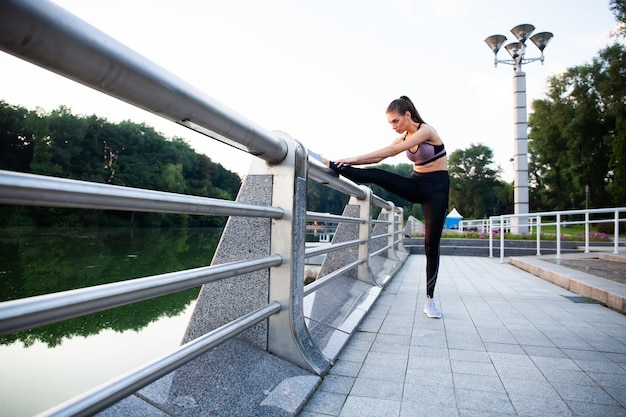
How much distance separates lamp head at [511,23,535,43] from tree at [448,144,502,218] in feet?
189

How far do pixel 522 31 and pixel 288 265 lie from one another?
64.9ft

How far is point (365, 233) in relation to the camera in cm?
464

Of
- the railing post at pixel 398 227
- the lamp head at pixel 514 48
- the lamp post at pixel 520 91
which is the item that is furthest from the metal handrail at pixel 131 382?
the lamp head at pixel 514 48

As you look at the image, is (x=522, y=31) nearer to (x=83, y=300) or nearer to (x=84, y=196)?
(x=84, y=196)

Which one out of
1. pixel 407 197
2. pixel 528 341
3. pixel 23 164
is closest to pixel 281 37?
pixel 407 197

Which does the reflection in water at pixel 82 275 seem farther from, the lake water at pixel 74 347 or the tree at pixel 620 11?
the tree at pixel 620 11

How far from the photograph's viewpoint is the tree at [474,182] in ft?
243

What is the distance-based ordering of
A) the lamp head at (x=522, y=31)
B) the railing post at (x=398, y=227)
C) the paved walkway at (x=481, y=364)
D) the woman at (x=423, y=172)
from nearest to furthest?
1. the paved walkway at (x=481, y=364)
2. the woman at (x=423, y=172)
3. the railing post at (x=398, y=227)
4. the lamp head at (x=522, y=31)

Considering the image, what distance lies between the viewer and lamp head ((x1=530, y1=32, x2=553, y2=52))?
17.3 metres

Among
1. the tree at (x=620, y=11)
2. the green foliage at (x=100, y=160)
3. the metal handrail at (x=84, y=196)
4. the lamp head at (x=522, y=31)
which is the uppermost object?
the tree at (x=620, y=11)

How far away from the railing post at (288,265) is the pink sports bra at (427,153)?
70.9 inches

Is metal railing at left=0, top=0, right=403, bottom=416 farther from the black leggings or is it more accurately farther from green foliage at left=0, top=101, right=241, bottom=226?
green foliage at left=0, top=101, right=241, bottom=226

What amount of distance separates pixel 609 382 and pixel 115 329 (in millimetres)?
7010

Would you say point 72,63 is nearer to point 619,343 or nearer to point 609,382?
point 609,382
